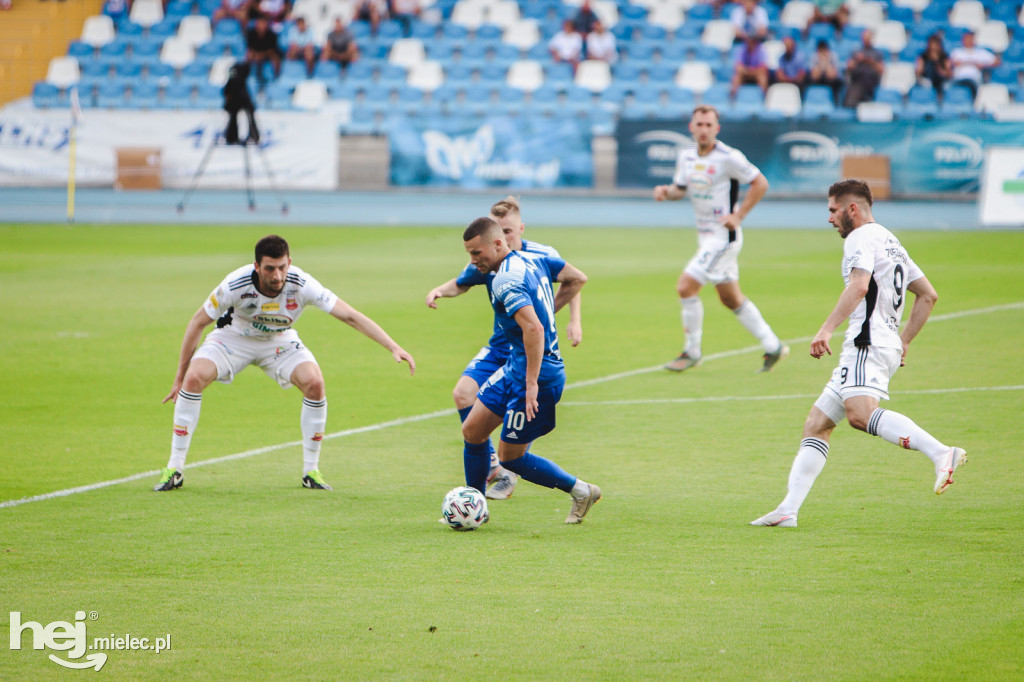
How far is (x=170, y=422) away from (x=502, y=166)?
21.0 m

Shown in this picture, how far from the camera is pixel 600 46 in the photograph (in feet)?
109

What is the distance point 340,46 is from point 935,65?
16.0 metres

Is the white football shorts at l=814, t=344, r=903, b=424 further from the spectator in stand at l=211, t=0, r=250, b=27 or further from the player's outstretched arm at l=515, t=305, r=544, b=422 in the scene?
the spectator in stand at l=211, t=0, r=250, b=27

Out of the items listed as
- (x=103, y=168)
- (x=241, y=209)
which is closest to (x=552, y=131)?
(x=241, y=209)

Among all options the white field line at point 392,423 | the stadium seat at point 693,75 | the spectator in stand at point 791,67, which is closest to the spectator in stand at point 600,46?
the stadium seat at point 693,75

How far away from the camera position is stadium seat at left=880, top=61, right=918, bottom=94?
31688mm

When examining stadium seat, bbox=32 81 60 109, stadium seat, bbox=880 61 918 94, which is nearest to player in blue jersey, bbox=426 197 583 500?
stadium seat, bbox=880 61 918 94

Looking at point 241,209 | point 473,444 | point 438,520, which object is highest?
point 473,444

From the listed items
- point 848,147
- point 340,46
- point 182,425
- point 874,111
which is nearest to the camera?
point 182,425

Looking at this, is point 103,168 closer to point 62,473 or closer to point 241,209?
point 241,209

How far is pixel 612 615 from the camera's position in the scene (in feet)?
16.0

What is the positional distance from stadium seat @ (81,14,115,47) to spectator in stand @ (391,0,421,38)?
8695 mm

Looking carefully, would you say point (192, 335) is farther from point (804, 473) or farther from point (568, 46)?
point (568, 46)

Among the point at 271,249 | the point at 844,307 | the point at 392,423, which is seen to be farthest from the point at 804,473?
the point at 392,423
